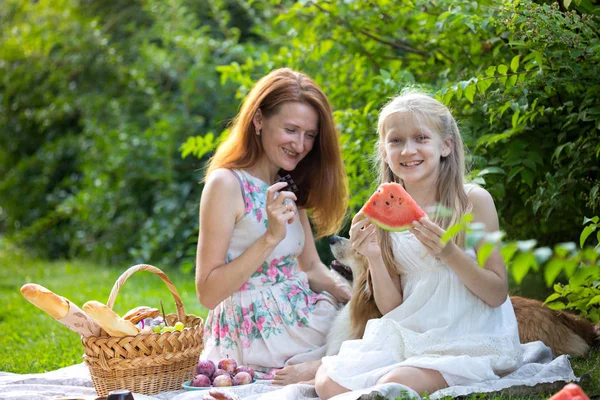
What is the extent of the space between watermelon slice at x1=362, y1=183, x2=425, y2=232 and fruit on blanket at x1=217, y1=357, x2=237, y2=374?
1.06 metres

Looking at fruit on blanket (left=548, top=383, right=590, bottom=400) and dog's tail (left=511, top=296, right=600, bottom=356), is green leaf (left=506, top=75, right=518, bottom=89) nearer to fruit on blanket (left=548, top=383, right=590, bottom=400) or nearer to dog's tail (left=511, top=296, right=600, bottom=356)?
dog's tail (left=511, top=296, right=600, bottom=356)

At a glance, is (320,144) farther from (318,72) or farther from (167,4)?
(167,4)

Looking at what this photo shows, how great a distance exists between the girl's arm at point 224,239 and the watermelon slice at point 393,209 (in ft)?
1.63

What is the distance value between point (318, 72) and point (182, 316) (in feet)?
8.44

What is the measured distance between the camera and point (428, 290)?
3.46m

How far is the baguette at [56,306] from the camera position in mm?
3277

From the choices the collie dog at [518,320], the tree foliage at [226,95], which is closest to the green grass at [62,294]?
the collie dog at [518,320]

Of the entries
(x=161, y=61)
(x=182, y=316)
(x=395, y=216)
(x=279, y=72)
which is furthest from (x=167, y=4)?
(x=395, y=216)

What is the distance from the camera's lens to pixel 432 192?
3553 millimetres

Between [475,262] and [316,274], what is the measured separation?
3.84ft

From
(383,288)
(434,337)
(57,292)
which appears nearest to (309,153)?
(383,288)

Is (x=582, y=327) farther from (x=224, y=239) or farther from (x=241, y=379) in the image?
(x=224, y=239)

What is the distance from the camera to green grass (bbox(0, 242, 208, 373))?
192 inches

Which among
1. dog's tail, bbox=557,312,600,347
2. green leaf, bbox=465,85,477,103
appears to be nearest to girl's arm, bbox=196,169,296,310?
green leaf, bbox=465,85,477,103
